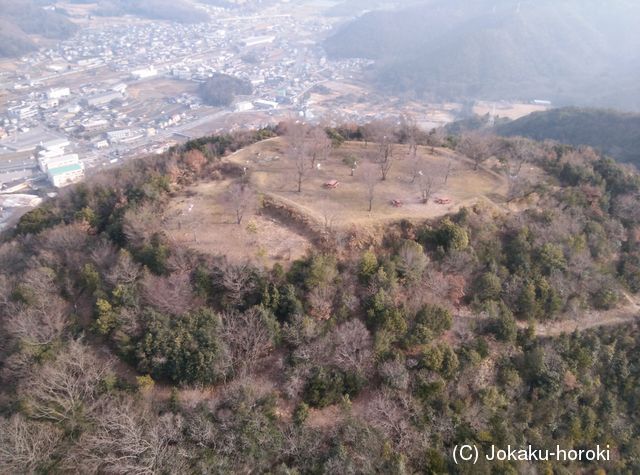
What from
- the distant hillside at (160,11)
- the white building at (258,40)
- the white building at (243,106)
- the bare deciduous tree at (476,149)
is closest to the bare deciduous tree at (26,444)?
the bare deciduous tree at (476,149)

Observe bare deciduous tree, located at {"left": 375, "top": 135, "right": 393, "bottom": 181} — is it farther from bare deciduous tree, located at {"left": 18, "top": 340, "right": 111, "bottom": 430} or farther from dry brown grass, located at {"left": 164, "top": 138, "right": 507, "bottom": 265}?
bare deciduous tree, located at {"left": 18, "top": 340, "right": 111, "bottom": 430}

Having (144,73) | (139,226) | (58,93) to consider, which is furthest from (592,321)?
(144,73)

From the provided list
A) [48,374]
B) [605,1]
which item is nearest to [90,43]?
[48,374]

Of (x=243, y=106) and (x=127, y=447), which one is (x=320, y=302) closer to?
(x=127, y=447)

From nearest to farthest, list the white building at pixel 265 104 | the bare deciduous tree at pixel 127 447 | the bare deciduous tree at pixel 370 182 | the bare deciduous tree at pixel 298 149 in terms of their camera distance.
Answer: the bare deciduous tree at pixel 127 447 → the bare deciduous tree at pixel 370 182 → the bare deciduous tree at pixel 298 149 → the white building at pixel 265 104

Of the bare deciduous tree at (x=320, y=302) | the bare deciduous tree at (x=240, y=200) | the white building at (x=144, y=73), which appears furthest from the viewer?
the white building at (x=144, y=73)

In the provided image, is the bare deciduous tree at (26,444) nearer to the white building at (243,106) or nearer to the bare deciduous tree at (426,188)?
the bare deciduous tree at (426,188)

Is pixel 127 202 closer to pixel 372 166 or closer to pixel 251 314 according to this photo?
pixel 251 314
